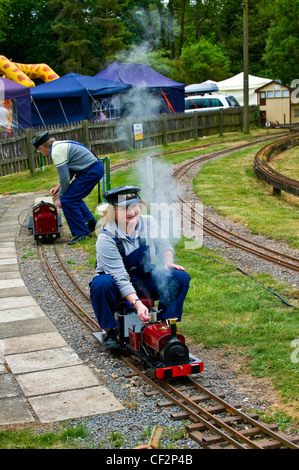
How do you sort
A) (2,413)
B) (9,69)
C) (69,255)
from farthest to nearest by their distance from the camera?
(9,69) < (69,255) < (2,413)

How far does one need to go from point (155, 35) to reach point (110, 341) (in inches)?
853

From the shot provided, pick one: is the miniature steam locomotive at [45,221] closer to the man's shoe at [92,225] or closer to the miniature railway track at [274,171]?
the man's shoe at [92,225]

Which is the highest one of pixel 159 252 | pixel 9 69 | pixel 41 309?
pixel 9 69

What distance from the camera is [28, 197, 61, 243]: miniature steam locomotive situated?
10297 mm

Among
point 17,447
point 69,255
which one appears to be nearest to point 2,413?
point 17,447

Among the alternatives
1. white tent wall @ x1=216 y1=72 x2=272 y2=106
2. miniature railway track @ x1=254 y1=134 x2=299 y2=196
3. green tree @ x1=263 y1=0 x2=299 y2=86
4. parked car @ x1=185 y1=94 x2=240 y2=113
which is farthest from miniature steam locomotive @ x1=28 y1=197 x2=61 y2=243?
white tent wall @ x1=216 y1=72 x2=272 y2=106

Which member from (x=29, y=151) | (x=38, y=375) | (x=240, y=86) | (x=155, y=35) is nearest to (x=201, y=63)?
(x=240, y=86)

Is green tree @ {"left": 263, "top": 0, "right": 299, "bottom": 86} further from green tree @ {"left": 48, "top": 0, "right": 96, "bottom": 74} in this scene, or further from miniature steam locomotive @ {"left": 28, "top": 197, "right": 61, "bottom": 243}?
miniature steam locomotive @ {"left": 28, "top": 197, "right": 61, "bottom": 243}

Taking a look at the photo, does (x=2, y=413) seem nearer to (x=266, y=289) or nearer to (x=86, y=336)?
(x=86, y=336)

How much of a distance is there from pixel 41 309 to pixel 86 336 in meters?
1.18

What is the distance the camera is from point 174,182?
54.1ft

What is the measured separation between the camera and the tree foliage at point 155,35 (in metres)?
25.8

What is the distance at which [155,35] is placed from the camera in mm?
25172

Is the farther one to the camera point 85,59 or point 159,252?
point 85,59
